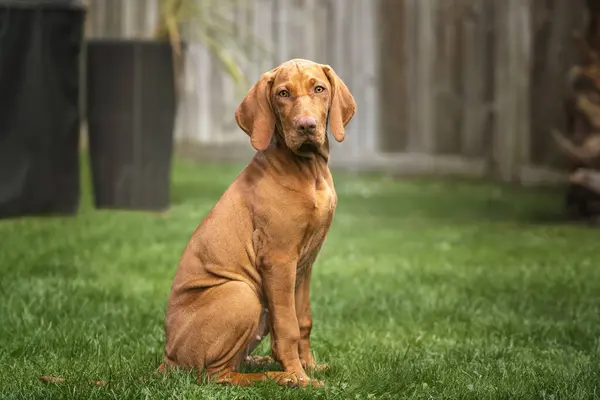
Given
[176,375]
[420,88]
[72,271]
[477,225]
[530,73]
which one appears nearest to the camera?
[176,375]

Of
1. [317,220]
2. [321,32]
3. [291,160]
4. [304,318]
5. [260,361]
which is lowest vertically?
[260,361]

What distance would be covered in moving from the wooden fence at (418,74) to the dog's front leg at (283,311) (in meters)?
9.35

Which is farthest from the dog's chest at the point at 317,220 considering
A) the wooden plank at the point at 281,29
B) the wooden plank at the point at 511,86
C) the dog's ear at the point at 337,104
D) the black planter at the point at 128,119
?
the wooden plank at the point at 281,29

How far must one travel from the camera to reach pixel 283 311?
4.89 m

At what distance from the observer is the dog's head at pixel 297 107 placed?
482 cm

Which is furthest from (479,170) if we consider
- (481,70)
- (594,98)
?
(594,98)

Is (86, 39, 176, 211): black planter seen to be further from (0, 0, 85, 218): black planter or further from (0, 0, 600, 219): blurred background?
(0, 0, 85, 218): black planter

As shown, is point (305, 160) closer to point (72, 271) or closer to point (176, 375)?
point (176, 375)

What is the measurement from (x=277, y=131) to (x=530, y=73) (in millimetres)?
9705

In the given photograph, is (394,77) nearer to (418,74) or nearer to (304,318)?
(418,74)

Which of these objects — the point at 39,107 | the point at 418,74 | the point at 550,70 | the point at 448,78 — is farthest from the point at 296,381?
the point at 418,74

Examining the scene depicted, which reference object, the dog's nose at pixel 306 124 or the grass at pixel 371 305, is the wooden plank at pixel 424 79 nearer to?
the grass at pixel 371 305

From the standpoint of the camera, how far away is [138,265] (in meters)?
8.52

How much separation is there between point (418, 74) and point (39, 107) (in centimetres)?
630
